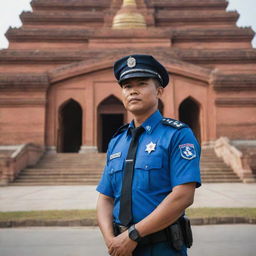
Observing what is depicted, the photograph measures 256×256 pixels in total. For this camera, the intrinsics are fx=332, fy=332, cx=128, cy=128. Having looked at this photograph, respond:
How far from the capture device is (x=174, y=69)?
56.1 ft

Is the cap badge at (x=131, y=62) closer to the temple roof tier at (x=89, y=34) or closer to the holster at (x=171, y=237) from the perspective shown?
the holster at (x=171, y=237)

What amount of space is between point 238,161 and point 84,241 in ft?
30.7

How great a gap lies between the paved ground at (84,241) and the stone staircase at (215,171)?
23.5 feet

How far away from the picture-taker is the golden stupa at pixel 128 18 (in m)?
22.8

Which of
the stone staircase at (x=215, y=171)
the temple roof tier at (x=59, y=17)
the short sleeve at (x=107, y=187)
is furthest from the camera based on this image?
the temple roof tier at (x=59, y=17)

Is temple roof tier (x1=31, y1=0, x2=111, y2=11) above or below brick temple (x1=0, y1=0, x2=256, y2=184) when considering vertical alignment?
above

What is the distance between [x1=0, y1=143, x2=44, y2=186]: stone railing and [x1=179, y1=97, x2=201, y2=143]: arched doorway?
8516mm

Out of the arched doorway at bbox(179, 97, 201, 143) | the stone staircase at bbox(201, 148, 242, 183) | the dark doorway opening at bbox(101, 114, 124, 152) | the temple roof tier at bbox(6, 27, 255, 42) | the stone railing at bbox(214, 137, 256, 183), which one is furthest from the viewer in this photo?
the dark doorway opening at bbox(101, 114, 124, 152)

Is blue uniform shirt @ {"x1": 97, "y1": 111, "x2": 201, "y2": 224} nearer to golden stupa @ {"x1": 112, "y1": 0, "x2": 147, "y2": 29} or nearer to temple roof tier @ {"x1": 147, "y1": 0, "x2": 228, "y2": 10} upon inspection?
golden stupa @ {"x1": 112, "y1": 0, "x2": 147, "y2": 29}

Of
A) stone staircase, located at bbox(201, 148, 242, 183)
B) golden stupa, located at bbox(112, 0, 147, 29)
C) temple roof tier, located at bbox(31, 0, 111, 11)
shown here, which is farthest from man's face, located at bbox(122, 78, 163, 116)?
temple roof tier, located at bbox(31, 0, 111, 11)

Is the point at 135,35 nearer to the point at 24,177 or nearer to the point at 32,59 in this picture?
the point at 32,59

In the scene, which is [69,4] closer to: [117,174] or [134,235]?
[117,174]

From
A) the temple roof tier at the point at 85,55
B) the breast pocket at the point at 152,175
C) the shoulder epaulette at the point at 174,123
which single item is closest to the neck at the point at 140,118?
the shoulder epaulette at the point at 174,123

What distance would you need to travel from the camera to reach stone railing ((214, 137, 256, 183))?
1210cm
